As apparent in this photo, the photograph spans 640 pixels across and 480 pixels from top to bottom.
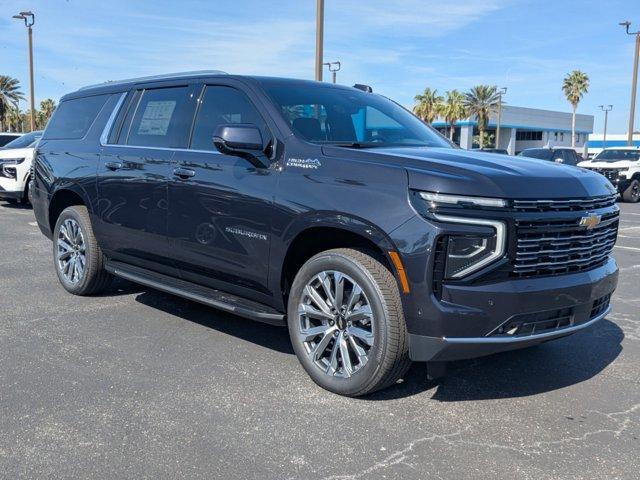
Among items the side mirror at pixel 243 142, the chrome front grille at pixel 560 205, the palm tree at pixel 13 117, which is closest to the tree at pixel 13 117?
the palm tree at pixel 13 117

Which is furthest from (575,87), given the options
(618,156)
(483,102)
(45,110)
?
(45,110)

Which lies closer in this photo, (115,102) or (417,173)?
(417,173)

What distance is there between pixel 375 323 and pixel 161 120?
2659mm

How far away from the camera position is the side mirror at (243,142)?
4.03 metres

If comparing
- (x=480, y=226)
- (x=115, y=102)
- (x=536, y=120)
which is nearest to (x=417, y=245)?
(x=480, y=226)

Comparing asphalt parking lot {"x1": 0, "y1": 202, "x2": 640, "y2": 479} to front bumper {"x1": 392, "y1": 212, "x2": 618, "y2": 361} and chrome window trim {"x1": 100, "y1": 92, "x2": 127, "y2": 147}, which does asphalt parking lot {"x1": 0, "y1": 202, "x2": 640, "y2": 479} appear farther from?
chrome window trim {"x1": 100, "y1": 92, "x2": 127, "y2": 147}

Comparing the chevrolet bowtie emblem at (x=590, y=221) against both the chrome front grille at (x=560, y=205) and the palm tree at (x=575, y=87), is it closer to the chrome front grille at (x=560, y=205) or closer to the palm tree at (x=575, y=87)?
the chrome front grille at (x=560, y=205)

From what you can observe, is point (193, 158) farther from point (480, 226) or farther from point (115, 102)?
point (480, 226)

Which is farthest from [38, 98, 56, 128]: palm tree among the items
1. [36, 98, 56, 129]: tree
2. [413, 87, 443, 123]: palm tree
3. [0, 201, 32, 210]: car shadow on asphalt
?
[0, 201, 32, 210]: car shadow on asphalt

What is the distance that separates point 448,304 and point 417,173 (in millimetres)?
714

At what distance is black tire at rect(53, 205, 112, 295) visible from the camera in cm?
588

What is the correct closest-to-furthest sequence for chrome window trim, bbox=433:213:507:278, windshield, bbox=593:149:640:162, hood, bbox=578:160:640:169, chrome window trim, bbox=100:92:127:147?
1. chrome window trim, bbox=433:213:507:278
2. chrome window trim, bbox=100:92:127:147
3. hood, bbox=578:160:640:169
4. windshield, bbox=593:149:640:162

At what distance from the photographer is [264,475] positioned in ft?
9.54

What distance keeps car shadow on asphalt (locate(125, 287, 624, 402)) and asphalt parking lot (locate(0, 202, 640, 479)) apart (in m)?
0.02
